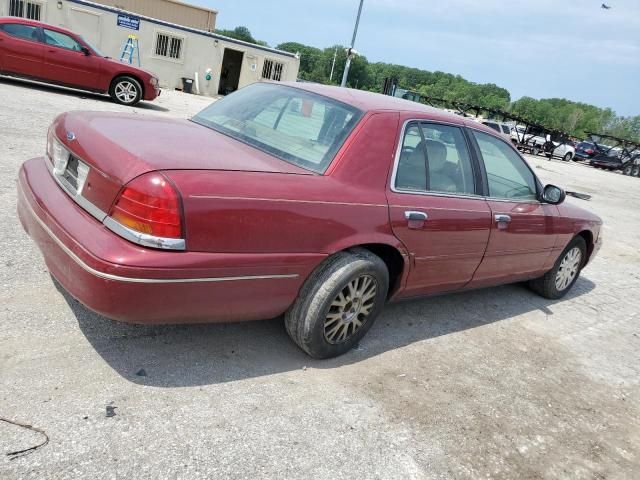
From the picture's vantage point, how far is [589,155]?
106ft

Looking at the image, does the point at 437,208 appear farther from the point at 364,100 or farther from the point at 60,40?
the point at 60,40

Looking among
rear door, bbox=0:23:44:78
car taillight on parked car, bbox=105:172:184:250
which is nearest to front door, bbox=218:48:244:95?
rear door, bbox=0:23:44:78

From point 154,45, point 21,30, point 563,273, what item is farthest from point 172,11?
point 563,273

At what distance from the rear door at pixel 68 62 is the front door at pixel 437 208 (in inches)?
439

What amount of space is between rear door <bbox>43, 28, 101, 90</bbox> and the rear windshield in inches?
398

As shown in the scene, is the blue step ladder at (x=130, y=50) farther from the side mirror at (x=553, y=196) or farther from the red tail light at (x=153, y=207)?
the red tail light at (x=153, y=207)

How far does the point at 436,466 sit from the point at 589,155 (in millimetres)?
34253

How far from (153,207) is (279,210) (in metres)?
0.61

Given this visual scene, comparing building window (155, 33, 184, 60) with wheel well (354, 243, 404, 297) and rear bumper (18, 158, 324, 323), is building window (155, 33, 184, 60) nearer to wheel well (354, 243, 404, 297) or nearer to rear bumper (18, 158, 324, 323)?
rear bumper (18, 158, 324, 323)

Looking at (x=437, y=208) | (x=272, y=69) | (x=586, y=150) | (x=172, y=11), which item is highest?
(x=172, y=11)

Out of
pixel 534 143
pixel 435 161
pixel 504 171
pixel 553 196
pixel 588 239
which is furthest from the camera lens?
pixel 534 143

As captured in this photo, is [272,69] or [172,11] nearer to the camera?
[272,69]

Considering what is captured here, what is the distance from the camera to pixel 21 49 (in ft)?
38.6

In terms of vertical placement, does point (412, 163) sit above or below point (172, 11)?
→ below
